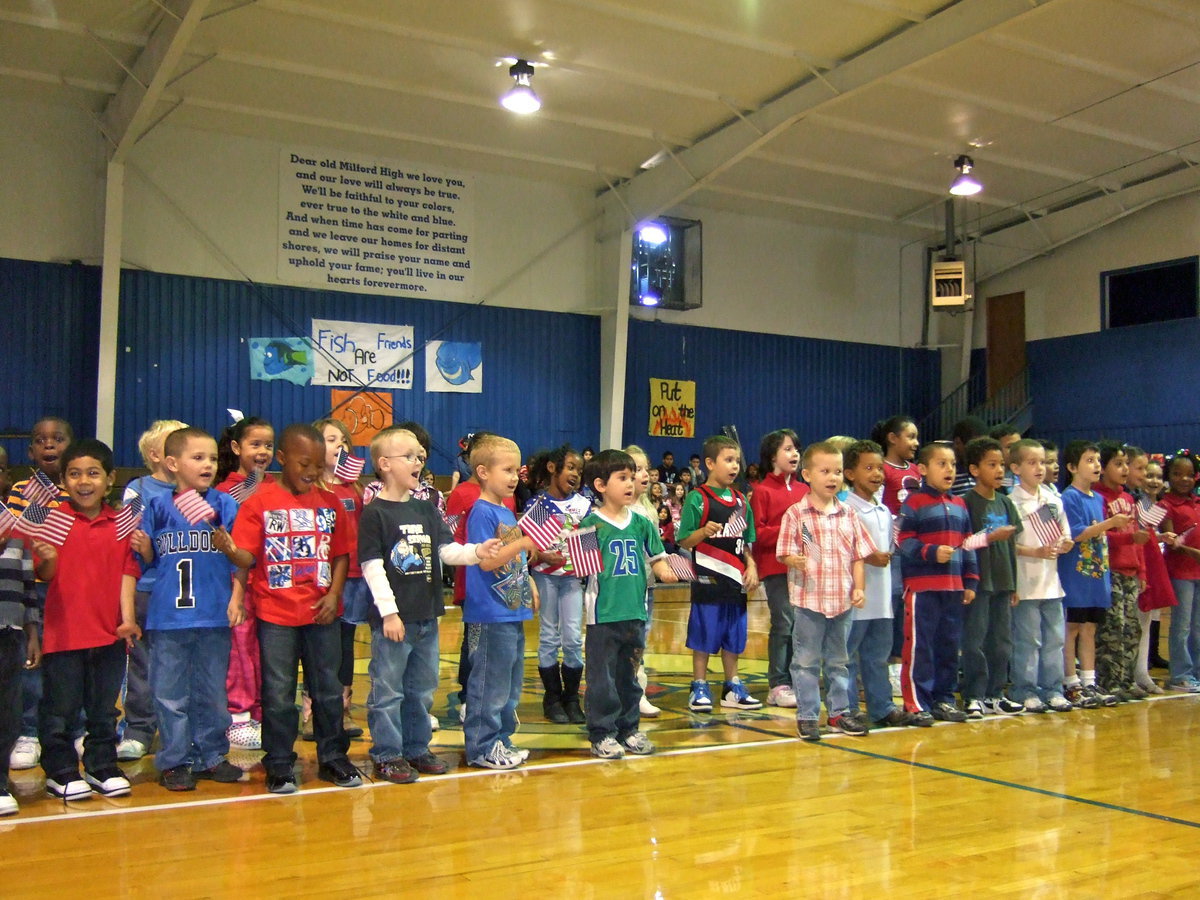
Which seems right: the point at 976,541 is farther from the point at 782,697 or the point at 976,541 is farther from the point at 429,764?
the point at 429,764

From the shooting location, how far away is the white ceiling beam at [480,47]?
34.0ft

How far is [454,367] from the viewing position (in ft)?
49.3

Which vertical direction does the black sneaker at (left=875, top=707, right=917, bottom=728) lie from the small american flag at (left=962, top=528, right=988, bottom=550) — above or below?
below

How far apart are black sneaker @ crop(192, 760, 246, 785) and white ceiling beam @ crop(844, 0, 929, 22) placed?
9.37 meters

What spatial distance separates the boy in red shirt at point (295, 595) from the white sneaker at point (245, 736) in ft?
2.58

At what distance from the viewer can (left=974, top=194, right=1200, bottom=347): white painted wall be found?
55.1 feet

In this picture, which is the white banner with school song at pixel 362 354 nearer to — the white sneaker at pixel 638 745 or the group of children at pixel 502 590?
the group of children at pixel 502 590

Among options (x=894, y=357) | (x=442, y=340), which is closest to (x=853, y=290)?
(x=894, y=357)

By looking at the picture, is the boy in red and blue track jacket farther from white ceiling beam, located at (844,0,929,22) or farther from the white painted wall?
the white painted wall

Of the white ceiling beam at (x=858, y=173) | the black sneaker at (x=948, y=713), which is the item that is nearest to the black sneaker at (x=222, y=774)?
the black sneaker at (x=948, y=713)

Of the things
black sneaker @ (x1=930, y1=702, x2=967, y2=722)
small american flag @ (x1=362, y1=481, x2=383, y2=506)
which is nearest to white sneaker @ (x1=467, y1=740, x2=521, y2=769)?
small american flag @ (x1=362, y1=481, x2=383, y2=506)

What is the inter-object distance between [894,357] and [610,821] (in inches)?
675

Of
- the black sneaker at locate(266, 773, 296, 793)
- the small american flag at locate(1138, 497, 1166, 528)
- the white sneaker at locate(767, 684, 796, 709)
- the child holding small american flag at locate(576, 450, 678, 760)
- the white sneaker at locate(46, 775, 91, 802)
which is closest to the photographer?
the white sneaker at locate(46, 775, 91, 802)

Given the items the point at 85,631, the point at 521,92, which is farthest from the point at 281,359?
the point at 85,631
